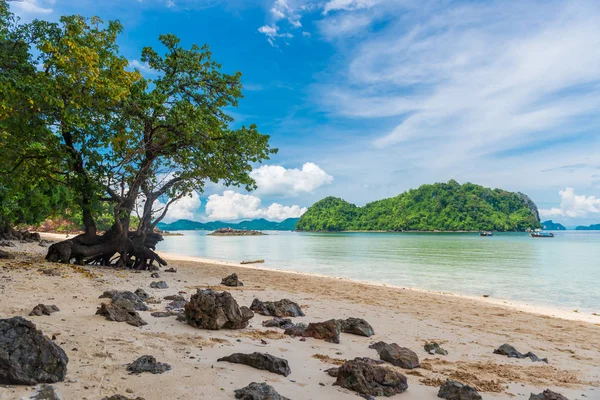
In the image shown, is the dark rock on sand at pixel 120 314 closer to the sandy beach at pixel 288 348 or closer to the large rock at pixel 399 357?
the sandy beach at pixel 288 348

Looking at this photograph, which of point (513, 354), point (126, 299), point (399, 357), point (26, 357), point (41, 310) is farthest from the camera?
point (126, 299)

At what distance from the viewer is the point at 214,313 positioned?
5.98 meters

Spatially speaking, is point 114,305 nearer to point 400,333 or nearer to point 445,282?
point 400,333

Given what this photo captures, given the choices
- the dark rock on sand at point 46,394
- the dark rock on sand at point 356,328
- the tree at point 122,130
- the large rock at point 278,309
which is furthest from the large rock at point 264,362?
the tree at point 122,130

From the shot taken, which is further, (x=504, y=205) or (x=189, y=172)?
(x=504, y=205)

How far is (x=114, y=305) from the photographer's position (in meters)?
6.14

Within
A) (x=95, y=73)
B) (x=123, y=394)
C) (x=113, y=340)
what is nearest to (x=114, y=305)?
(x=113, y=340)

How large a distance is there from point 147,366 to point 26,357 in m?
1.06

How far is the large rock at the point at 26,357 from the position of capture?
10.5 feet

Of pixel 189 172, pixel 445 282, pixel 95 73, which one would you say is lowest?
pixel 445 282

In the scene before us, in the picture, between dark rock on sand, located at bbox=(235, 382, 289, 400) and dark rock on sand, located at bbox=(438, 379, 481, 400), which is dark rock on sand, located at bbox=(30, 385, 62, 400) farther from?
dark rock on sand, located at bbox=(438, 379, 481, 400)

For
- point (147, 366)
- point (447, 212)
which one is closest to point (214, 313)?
point (147, 366)

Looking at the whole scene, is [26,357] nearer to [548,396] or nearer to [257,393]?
[257,393]

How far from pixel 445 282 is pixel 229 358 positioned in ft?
58.5
